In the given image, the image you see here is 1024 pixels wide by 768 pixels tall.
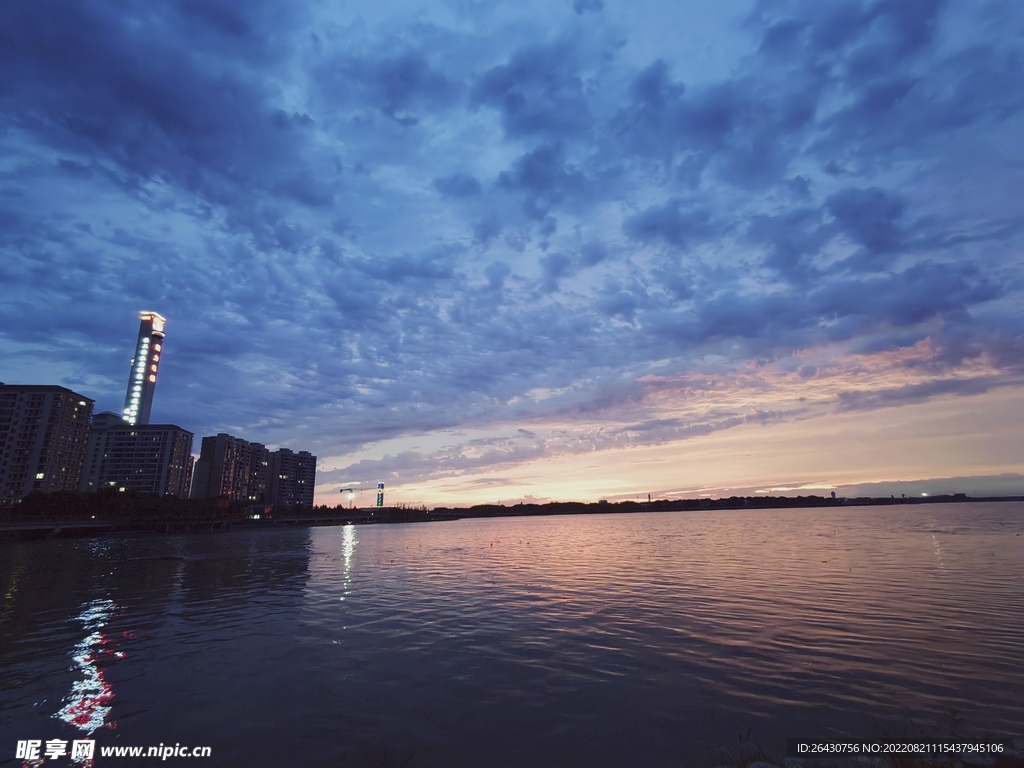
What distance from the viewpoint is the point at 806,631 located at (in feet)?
65.1

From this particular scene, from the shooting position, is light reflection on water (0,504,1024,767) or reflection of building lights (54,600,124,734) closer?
light reflection on water (0,504,1024,767)

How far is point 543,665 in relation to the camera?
16.7 m

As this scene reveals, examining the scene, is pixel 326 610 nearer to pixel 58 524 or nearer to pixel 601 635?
pixel 601 635

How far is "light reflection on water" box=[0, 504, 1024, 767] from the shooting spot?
11.5 metres

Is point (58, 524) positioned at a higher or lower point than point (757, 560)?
higher

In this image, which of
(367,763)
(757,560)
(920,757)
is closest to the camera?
(920,757)

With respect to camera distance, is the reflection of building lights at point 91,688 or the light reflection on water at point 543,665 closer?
the light reflection on water at point 543,665

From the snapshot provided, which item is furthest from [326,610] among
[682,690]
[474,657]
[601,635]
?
[682,690]

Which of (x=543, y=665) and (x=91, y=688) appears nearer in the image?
(x=91, y=688)

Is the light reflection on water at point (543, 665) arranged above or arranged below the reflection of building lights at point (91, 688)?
below

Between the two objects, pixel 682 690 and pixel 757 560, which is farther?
pixel 757 560

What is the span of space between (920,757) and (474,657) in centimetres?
1304

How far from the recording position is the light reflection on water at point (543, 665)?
11.5 m

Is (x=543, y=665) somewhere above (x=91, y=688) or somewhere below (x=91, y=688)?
below
